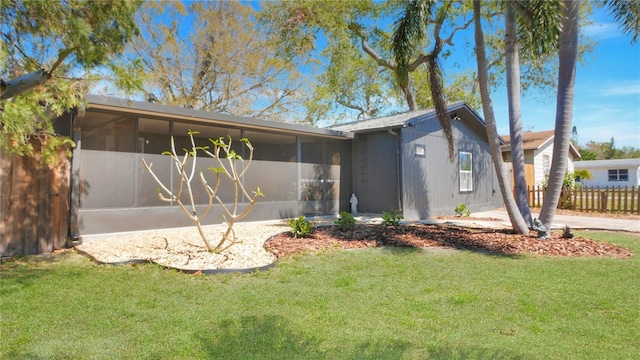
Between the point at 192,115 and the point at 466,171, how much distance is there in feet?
32.1

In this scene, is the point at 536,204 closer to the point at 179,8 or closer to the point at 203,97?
the point at 203,97

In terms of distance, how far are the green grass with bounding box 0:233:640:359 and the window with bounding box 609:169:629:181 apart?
28.0 m

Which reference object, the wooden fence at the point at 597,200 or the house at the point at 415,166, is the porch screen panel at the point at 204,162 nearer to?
the house at the point at 415,166

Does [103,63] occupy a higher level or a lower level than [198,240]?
higher

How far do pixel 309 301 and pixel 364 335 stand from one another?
3.14 feet

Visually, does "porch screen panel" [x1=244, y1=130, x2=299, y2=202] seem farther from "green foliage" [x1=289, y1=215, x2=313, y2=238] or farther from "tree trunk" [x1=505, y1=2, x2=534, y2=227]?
"tree trunk" [x1=505, y1=2, x2=534, y2=227]

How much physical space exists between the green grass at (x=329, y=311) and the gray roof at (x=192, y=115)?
2838 millimetres

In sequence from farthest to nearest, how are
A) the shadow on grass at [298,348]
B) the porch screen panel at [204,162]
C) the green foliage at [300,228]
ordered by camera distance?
the porch screen panel at [204,162] → the green foliage at [300,228] → the shadow on grass at [298,348]

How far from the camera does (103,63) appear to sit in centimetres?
437

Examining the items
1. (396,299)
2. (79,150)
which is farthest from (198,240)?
(396,299)

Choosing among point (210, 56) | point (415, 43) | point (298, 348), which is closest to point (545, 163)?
point (415, 43)

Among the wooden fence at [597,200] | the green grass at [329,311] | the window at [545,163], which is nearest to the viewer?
the green grass at [329,311]

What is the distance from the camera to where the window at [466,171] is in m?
13.2

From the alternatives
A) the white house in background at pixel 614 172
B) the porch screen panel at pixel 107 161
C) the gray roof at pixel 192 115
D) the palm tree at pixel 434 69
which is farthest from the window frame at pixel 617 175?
the porch screen panel at pixel 107 161
